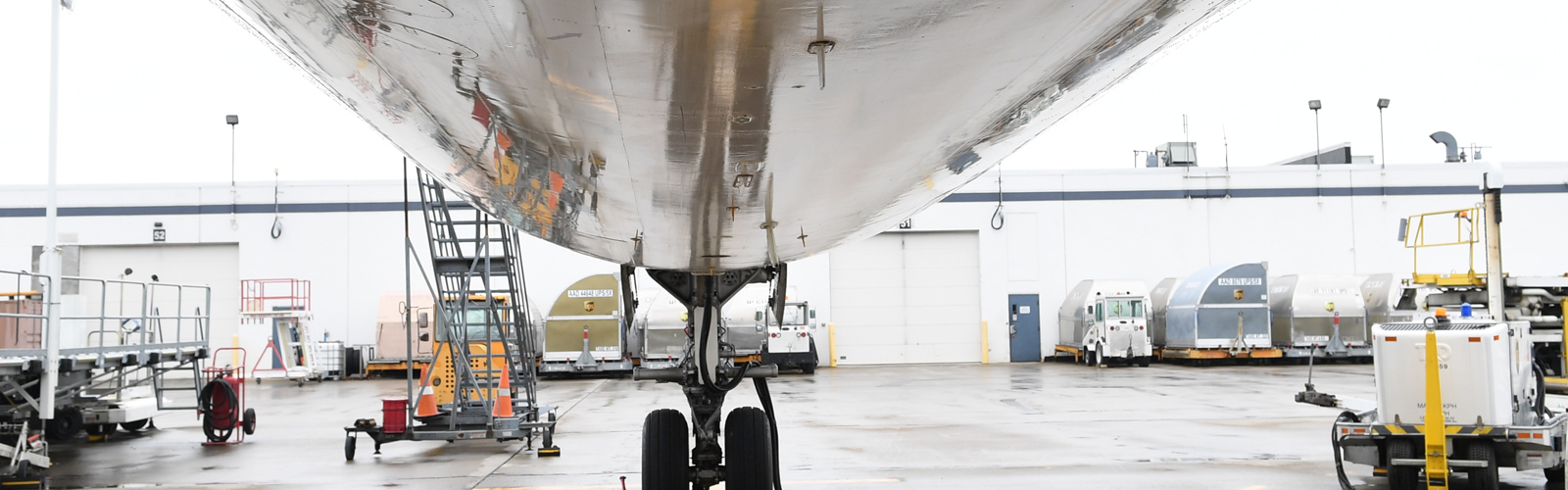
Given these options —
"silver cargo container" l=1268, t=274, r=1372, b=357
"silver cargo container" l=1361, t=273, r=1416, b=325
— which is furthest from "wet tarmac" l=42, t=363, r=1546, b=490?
"silver cargo container" l=1361, t=273, r=1416, b=325

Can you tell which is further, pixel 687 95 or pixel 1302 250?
pixel 1302 250

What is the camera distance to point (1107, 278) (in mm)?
27078

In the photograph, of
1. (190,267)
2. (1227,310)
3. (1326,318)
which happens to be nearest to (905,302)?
(1227,310)

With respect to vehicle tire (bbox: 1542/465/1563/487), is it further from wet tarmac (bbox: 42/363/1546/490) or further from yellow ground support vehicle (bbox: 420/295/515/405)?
yellow ground support vehicle (bbox: 420/295/515/405)

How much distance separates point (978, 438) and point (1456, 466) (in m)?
4.84

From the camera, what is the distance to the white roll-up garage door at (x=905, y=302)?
2677 centimetres

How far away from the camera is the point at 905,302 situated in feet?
88.4

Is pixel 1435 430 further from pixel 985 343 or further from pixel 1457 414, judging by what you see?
pixel 985 343

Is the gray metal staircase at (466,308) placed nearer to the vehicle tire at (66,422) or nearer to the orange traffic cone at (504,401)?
the orange traffic cone at (504,401)

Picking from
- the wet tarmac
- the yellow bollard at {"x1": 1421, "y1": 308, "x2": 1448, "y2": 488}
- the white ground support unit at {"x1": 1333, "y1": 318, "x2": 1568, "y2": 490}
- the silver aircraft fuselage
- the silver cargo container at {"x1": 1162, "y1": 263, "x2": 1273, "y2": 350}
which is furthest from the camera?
the silver cargo container at {"x1": 1162, "y1": 263, "x2": 1273, "y2": 350}

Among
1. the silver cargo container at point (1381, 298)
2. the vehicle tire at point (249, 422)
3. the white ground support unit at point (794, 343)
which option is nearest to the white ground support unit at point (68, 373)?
the vehicle tire at point (249, 422)

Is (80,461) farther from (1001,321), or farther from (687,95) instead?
(1001,321)

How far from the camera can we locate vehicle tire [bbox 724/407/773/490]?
6.14 metres

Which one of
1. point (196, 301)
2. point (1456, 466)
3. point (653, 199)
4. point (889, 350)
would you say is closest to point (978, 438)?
point (1456, 466)
